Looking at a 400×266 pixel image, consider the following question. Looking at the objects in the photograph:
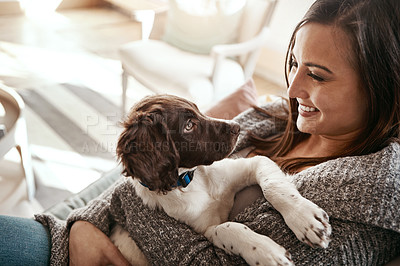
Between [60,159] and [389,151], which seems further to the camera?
[60,159]

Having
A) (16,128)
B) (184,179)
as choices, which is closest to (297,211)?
(184,179)

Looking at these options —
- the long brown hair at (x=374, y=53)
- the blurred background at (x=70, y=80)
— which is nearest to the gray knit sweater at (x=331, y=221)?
the long brown hair at (x=374, y=53)

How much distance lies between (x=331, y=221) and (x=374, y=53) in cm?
55

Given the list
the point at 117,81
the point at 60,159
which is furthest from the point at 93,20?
the point at 60,159

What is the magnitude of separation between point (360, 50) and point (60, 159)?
255 cm

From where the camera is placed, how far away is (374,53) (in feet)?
3.59

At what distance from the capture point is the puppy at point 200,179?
1016 mm

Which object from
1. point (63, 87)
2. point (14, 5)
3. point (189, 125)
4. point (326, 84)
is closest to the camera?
point (326, 84)

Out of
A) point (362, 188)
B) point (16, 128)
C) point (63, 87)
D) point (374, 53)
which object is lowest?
point (63, 87)

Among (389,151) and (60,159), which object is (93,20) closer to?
(60,159)

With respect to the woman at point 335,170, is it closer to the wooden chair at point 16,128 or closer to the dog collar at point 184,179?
the dog collar at point 184,179

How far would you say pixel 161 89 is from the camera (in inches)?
113

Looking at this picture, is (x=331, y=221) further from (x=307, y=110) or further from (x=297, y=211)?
(x=307, y=110)

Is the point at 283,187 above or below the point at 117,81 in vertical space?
above
